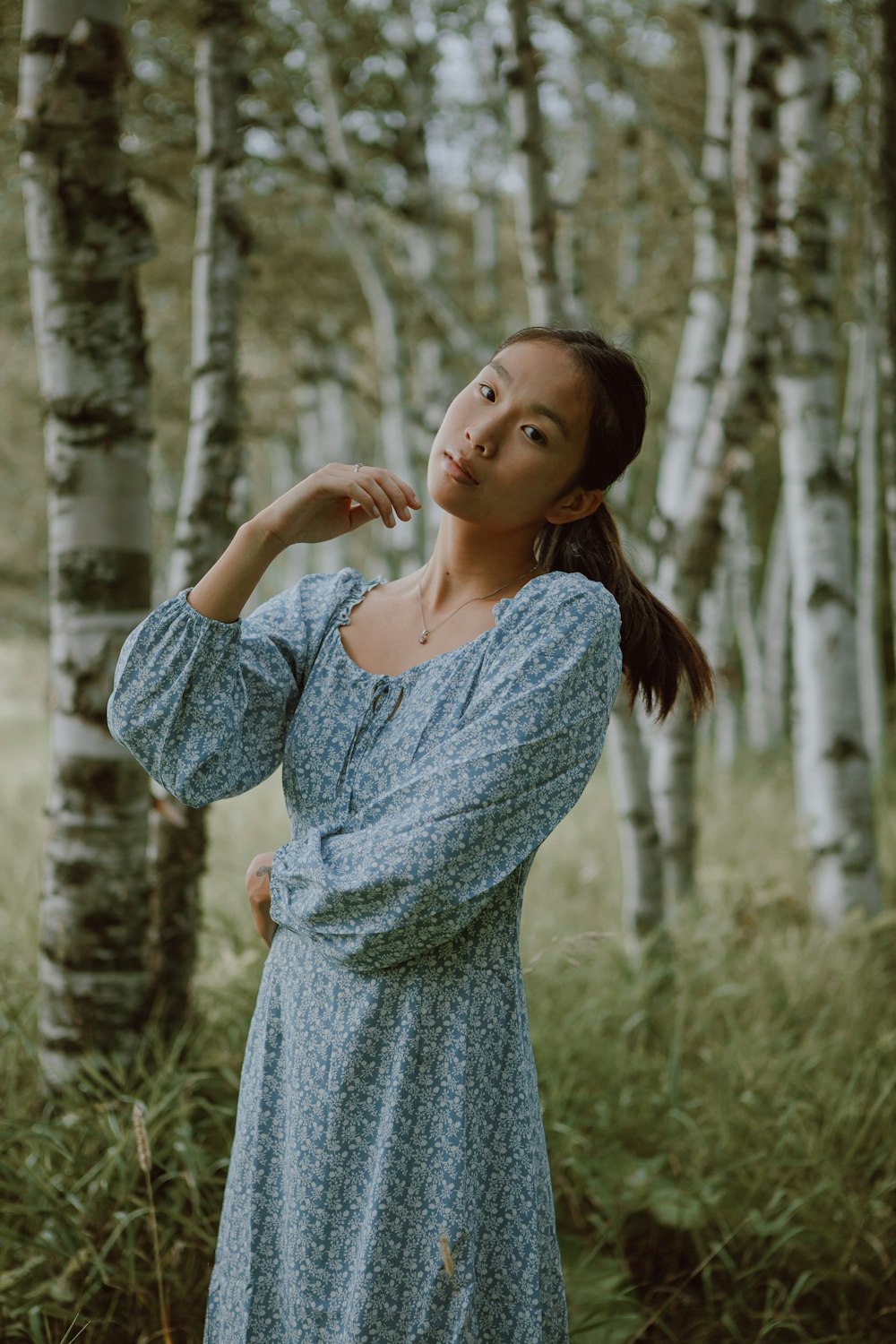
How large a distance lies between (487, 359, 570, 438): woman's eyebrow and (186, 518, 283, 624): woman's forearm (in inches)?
16.8

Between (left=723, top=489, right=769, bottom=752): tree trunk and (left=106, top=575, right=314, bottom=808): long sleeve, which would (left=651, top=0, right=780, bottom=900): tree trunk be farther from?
(left=723, top=489, right=769, bottom=752): tree trunk

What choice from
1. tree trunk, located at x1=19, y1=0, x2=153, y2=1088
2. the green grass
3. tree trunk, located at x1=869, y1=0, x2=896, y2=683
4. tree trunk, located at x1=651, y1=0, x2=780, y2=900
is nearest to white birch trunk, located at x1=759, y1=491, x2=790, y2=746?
tree trunk, located at x1=869, y1=0, x2=896, y2=683

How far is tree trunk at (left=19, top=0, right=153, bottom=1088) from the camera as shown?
90.1 inches

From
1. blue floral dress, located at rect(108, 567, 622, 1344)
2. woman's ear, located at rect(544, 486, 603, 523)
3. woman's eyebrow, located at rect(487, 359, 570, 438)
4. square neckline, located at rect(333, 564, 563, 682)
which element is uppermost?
woman's eyebrow, located at rect(487, 359, 570, 438)

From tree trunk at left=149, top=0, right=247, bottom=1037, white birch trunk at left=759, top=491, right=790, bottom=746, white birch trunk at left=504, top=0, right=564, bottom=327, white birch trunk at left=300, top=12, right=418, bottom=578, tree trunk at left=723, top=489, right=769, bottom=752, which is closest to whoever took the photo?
tree trunk at left=149, top=0, right=247, bottom=1037

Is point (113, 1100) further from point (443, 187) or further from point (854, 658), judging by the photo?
point (443, 187)

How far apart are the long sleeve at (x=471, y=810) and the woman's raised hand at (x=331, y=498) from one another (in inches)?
10.0

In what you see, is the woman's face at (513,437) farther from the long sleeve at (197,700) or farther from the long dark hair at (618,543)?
the long sleeve at (197,700)

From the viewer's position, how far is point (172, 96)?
5.30 meters

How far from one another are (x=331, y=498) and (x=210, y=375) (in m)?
1.81

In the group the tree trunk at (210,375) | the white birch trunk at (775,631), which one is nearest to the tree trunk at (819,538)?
the tree trunk at (210,375)

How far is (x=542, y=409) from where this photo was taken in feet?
4.83

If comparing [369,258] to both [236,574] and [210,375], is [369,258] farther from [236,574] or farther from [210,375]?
[236,574]

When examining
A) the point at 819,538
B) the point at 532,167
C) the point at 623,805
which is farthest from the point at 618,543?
the point at 819,538
